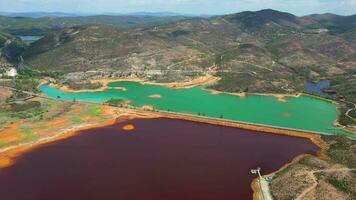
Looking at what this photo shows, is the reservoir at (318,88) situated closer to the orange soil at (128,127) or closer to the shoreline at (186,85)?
the shoreline at (186,85)

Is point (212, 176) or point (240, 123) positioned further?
point (240, 123)

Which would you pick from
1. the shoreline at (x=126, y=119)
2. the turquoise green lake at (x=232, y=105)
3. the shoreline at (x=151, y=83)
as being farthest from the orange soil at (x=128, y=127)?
the shoreline at (x=151, y=83)

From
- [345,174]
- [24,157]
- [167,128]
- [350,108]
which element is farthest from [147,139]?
[350,108]

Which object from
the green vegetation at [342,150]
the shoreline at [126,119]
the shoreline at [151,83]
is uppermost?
the green vegetation at [342,150]

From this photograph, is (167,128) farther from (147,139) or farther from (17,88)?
(17,88)

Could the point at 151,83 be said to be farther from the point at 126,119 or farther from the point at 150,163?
the point at 150,163

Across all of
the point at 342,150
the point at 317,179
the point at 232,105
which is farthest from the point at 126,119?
the point at 317,179
